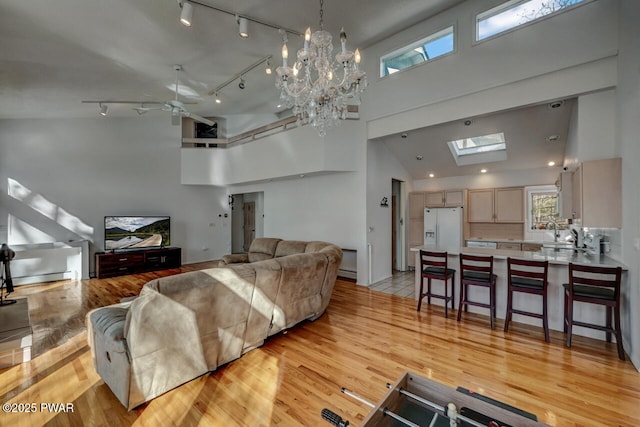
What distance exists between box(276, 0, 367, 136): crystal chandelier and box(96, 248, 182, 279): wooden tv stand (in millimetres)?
5531

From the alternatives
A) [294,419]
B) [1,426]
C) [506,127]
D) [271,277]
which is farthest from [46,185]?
[506,127]

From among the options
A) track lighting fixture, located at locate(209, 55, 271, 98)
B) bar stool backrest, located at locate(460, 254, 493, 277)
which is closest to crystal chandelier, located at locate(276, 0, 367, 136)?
track lighting fixture, located at locate(209, 55, 271, 98)

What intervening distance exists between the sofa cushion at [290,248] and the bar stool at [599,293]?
370cm

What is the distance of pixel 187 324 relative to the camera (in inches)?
85.3

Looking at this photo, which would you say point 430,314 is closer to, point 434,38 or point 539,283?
point 539,283

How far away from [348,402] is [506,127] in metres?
4.98

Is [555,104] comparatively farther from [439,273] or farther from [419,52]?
[439,273]

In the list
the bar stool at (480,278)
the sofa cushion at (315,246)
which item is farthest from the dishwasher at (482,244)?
the sofa cushion at (315,246)

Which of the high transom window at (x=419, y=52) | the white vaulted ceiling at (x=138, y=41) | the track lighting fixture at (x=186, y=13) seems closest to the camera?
the track lighting fixture at (x=186, y=13)

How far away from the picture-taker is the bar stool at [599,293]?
2.67 meters

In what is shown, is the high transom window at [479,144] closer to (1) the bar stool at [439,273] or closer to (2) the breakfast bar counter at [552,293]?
(2) the breakfast bar counter at [552,293]

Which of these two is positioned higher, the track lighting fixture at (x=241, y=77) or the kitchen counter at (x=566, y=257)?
the track lighting fixture at (x=241, y=77)

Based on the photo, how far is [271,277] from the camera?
279 cm

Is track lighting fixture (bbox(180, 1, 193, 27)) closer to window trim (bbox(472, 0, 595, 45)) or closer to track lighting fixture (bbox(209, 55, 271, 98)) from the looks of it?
track lighting fixture (bbox(209, 55, 271, 98))
